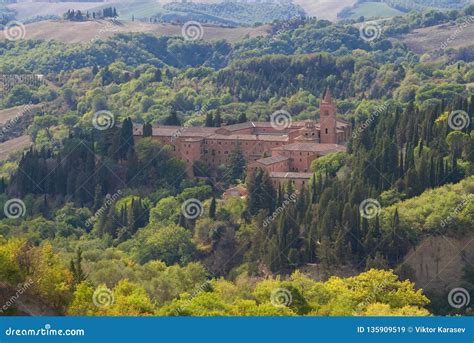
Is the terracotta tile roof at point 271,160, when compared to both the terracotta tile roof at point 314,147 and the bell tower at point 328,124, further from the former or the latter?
the bell tower at point 328,124

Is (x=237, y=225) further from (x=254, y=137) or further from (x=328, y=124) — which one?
(x=328, y=124)

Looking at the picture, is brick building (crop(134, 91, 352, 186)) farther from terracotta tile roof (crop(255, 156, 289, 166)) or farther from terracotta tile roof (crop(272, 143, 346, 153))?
terracotta tile roof (crop(255, 156, 289, 166))

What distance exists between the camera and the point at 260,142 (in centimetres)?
11525

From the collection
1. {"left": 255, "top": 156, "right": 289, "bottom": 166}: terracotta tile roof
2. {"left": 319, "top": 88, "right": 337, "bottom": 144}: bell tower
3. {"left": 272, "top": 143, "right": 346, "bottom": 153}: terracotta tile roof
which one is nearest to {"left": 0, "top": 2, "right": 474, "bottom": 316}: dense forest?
{"left": 272, "top": 143, "right": 346, "bottom": 153}: terracotta tile roof

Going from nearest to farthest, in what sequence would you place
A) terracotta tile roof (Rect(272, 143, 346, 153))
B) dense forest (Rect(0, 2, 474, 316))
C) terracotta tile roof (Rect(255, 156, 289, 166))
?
dense forest (Rect(0, 2, 474, 316)) < terracotta tile roof (Rect(255, 156, 289, 166)) < terracotta tile roof (Rect(272, 143, 346, 153))

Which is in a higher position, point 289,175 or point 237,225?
point 289,175

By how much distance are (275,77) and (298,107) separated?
811 inches

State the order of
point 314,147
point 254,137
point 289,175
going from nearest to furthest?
point 289,175, point 314,147, point 254,137

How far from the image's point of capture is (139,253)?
9831cm

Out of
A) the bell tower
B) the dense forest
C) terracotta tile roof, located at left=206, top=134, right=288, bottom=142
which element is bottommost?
the dense forest

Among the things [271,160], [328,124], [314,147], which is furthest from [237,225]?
[328,124]

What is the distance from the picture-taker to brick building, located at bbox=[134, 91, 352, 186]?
109m

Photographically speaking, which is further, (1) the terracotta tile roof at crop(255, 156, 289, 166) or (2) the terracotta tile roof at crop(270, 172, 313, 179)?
(1) the terracotta tile roof at crop(255, 156, 289, 166)

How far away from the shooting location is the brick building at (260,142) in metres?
109
